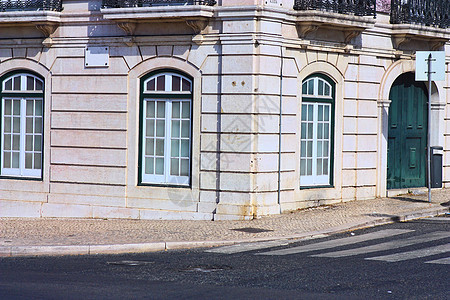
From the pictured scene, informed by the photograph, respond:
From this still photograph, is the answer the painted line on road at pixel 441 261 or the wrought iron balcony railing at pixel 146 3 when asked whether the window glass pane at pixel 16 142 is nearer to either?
the wrought iron balcony railing at pixel 146 3

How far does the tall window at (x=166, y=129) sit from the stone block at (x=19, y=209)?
2898mm

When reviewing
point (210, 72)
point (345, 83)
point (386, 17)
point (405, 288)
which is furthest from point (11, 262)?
point (386, 17)

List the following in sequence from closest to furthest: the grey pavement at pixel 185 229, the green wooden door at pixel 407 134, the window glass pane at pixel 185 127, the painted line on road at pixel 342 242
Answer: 1. the painted line on road at pixel 342 242
2. the grey pavement at pixel 185 229
3. the window glass pane at pixel 185 127
4. the green wooden door at pixel 407 134

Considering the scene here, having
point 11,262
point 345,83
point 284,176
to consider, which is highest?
point 345,83

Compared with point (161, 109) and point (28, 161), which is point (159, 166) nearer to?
point (161, 109)

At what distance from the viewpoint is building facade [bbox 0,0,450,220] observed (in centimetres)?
1730

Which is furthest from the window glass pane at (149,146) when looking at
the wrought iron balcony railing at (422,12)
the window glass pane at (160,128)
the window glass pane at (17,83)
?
the wrought iron balcony railing at (422,12)

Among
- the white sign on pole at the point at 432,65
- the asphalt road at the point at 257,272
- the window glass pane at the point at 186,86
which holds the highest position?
the white sign on pole at the point at 432,65

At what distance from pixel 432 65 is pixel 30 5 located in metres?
9.72

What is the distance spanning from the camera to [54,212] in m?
19.1

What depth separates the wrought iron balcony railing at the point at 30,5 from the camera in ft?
62.1

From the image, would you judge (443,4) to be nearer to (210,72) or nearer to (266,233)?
(210,72)

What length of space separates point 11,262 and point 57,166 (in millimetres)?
7246

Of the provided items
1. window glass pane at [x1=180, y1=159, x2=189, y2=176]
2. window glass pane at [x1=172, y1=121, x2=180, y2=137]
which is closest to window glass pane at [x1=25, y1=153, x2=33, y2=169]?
window glass pane at [x1=172, y1=121, x2=180, y2=137]
